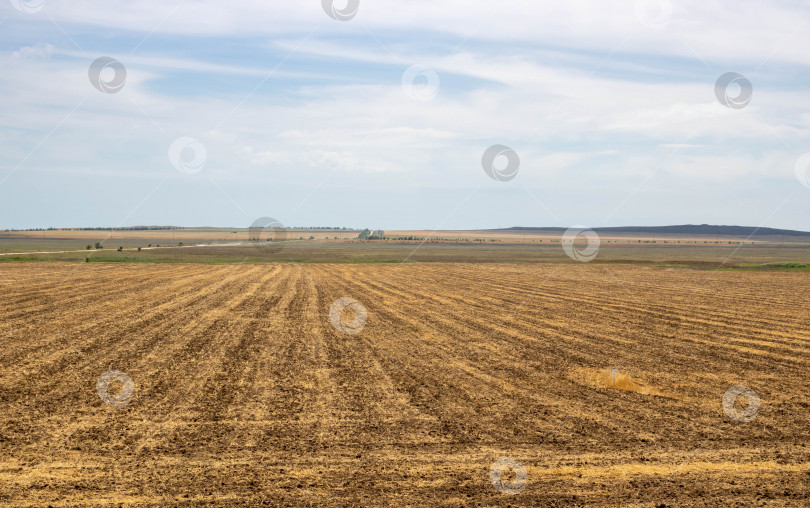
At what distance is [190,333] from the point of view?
57.2ft

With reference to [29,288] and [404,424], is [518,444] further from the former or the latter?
[29,288]

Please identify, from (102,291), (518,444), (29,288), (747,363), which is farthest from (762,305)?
(29,288)

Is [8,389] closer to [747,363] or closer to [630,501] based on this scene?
[630,501]

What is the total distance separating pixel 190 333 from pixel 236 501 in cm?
1143

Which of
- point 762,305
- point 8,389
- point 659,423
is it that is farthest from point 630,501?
point 762,305

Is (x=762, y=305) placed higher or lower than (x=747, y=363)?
higher

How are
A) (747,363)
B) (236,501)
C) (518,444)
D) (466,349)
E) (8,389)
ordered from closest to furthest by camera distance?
(236,501)
(518,444)
(8,389)
(747,363)
(466,349)

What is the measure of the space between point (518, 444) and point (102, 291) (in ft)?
84.5

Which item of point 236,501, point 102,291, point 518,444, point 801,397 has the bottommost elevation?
point 236,501

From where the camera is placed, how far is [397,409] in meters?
10.3

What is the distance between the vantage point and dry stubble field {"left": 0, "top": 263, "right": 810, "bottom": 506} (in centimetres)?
723

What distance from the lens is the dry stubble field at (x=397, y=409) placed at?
723 cm

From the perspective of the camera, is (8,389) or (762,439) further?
(8,389)

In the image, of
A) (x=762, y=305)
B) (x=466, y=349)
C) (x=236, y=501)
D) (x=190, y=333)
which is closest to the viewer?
(x=236, y=501)
